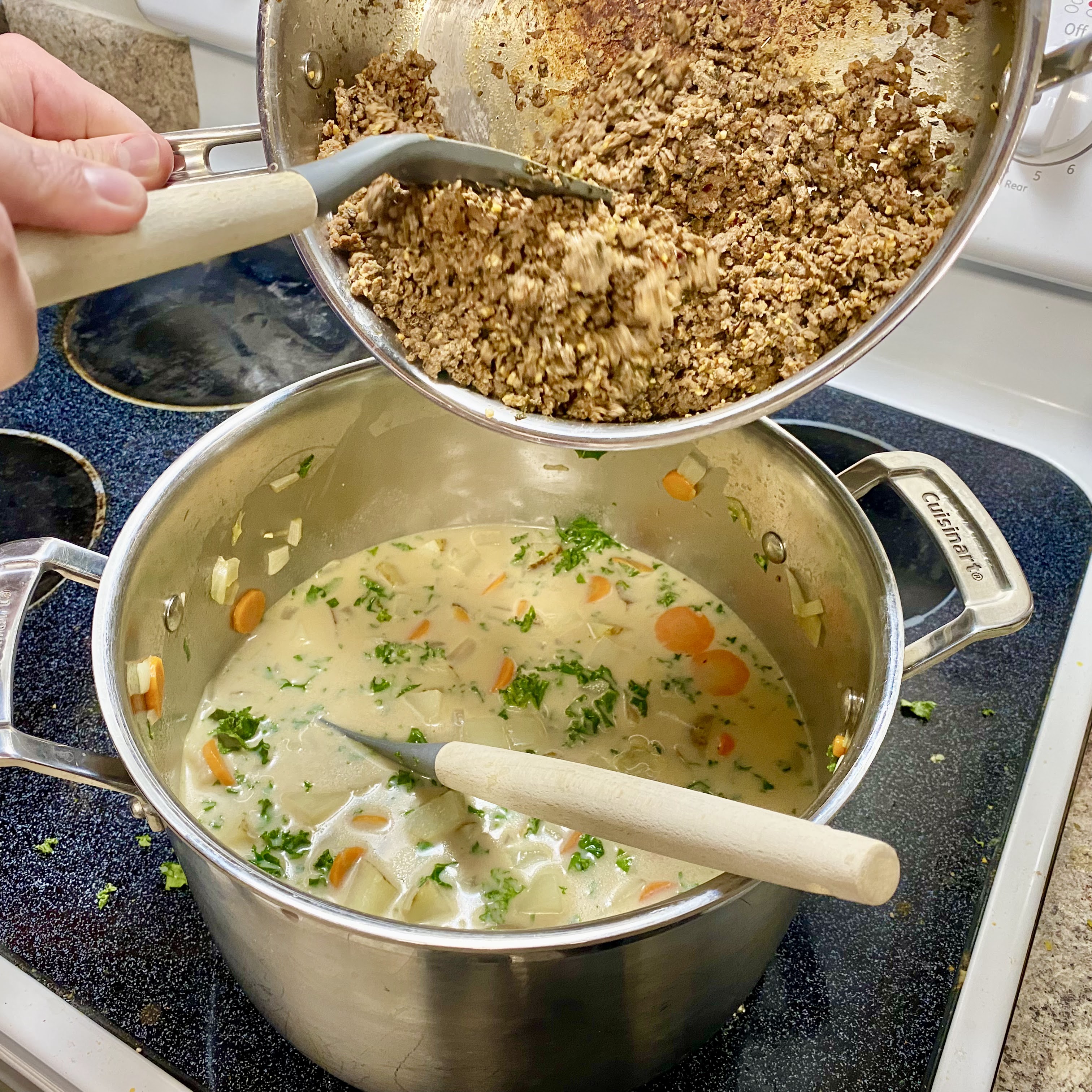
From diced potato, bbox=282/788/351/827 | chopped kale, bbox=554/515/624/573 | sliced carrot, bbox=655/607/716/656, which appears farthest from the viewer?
chopped kale, bbox=554/515/624/573

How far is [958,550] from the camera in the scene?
926 mm

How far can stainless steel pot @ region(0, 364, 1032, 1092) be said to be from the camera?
0.68 m

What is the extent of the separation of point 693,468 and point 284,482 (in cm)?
50

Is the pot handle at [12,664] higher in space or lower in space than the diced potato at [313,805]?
higher

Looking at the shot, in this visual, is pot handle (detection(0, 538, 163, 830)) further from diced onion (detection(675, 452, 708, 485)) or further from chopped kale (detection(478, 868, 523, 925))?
diced onion (detection(675, 452, 708, 485))

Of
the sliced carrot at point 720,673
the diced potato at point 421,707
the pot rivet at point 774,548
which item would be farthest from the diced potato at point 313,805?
the pot rivet at point 774,548

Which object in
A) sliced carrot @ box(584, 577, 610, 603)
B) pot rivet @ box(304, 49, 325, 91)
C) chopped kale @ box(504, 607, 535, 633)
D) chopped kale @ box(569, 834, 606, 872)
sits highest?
pot rivet @ box(304, 49, 325, 91)

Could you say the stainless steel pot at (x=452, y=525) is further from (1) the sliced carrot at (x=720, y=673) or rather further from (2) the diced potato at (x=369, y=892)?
(2) the diced potato at (x=369, y=892)

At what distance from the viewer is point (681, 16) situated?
2.76 feet

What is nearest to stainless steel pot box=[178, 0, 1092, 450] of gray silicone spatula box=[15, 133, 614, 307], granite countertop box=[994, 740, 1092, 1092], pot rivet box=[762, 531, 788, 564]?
gray silicone spatula box=[15, 133, 614, 307]

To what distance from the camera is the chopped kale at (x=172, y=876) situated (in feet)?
3.16

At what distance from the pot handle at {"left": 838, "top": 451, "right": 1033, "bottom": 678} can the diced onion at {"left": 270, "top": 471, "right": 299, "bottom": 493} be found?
628 mm

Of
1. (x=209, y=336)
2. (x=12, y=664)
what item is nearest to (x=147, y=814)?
(x=12, y=664)

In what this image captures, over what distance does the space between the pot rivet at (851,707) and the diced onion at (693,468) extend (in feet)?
1.08
